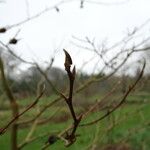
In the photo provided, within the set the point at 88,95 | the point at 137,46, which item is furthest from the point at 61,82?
the point at 137,46

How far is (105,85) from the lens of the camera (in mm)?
5262

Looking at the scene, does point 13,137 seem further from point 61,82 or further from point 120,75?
point 61,82

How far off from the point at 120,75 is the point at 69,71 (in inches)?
91.2

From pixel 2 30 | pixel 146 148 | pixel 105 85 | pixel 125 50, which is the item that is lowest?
pixel 146 148

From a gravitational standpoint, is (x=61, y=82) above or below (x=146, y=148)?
above

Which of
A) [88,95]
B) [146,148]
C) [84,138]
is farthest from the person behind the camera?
[84,138]

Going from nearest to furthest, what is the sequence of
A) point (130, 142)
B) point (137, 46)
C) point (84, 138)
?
point (137, 46), point (130, 142), point (84, 138)

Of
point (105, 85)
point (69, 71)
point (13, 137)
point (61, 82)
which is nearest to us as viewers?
point (69, 71)

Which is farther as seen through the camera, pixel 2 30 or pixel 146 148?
pixel 146 148

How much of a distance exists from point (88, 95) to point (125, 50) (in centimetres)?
199

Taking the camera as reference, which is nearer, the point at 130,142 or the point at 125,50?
the point at 125,50

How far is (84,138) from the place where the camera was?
1447 cm

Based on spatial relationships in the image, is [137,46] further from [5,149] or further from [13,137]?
[5,149]

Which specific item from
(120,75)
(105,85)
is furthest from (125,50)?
(105,85)
